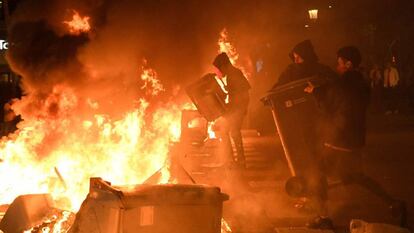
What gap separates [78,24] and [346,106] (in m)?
4.26

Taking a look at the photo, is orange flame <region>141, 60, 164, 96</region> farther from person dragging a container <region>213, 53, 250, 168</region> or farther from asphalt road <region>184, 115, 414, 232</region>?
asphalt road <region>184, 115, 414, 232</region>

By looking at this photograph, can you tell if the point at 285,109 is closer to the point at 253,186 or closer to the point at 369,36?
the point at 253,186

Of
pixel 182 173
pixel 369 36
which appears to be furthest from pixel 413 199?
pixel 369 36

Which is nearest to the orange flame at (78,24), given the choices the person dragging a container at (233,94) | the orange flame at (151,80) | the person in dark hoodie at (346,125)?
the orange flame at (151,80)

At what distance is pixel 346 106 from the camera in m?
Answer: 6.60

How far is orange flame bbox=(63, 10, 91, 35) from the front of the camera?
817cm

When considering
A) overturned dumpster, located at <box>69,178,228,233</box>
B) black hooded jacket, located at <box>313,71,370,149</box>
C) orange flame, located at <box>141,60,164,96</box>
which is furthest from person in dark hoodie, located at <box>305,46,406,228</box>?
orange flame, located at <box>141,60,164,96</box>

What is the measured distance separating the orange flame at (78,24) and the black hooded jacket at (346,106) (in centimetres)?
377

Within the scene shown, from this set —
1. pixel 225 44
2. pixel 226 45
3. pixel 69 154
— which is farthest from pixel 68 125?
pixel 226 45

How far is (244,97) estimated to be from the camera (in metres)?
9.16

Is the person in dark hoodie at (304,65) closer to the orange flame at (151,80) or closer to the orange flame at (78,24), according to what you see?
the orange flame at (151,80)

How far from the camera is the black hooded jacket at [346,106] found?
659 cm

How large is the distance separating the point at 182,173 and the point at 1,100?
16.9 meters

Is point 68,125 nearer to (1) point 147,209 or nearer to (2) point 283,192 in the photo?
(1) point 147,209
